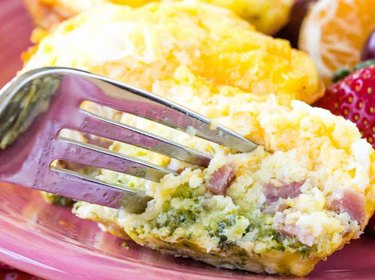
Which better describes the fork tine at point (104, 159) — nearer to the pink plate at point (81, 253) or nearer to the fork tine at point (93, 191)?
the fork tine at point (93, 191)

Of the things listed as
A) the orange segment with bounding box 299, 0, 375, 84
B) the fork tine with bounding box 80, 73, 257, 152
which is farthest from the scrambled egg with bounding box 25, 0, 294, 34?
the fork tine with bounding box 80, 73, 257, 152

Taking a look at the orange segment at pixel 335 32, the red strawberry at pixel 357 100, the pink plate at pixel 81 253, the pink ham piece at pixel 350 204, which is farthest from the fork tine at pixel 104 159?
the orange segment at pixel 335 32

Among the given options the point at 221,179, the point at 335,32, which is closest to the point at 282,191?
the point at 221,179

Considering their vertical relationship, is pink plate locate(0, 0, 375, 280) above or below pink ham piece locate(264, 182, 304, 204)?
below

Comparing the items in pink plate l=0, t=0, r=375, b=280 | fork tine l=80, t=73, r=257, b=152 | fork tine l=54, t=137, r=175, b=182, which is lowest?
pink plate l=0, t=0, r=375, b=280

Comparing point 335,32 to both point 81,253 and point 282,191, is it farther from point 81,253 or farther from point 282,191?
point 81,253

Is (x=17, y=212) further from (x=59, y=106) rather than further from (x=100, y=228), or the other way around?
(x=59, y=106)

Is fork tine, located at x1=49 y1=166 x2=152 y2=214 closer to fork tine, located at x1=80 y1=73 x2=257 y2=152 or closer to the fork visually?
the fork
